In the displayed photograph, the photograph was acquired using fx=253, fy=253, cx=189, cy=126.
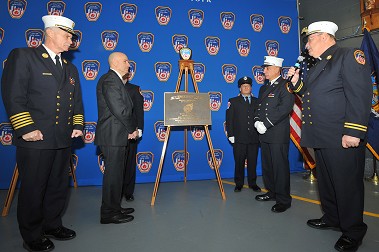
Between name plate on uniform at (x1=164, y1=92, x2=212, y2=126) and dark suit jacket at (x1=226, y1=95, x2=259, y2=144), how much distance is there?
26.1 inches

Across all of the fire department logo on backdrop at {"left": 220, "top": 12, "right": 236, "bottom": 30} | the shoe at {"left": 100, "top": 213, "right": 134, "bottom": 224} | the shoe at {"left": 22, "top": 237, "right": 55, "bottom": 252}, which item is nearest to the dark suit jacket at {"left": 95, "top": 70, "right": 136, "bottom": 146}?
the shoe at {"left": 100, "top": 213, "right": 134, "bottom": 224}

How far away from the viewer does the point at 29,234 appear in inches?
82.1

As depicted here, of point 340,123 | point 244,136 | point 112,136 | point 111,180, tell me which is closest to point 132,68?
point 112,136

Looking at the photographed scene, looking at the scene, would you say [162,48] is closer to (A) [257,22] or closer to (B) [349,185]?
(A) [257,22]

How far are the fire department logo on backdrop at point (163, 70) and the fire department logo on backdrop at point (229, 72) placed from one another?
108 centimetres

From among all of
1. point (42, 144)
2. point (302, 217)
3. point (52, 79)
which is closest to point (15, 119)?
point (42, 144)

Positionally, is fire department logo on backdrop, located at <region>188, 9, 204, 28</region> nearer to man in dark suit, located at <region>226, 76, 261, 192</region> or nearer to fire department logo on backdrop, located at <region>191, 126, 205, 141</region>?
man in dark suit, located at <region>226, 76, 261, 192</region>

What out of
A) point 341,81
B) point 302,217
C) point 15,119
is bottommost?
point 302,217

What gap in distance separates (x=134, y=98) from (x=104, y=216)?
1.75 meters

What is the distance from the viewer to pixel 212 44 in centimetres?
487

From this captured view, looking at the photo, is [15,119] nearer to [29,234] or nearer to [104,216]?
[29,234]

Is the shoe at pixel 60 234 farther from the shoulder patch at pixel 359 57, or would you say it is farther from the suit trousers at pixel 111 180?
the shoulder patch at pixel 359 57

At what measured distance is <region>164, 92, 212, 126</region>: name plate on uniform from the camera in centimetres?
351

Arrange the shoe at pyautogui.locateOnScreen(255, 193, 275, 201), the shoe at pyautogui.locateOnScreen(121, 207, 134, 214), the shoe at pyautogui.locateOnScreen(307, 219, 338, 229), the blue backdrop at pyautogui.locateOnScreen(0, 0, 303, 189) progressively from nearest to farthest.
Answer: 1. the shoe at pyautogui.locateOnScreen(307, 219, 338, 229)
2. the shoe at pyautogui.locateOnScreen(121, 207, 134, 214)
3. the shoe at pyautogui.locateOnScreen(255, 193, 275, 201)
4. the blue backdrop at pyautogui.locateOnScreen(0, 0, 303, 189)
